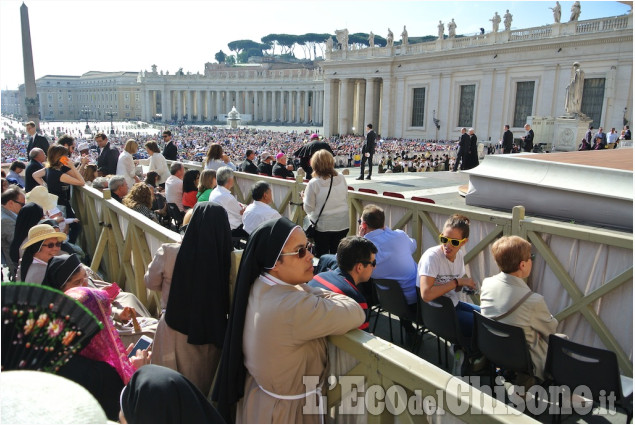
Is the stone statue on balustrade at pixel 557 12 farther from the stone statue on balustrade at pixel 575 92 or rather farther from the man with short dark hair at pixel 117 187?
the man with short dark hair at pixel 117 187

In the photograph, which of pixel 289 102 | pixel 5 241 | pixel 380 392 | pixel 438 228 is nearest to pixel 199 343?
pixel 380 392

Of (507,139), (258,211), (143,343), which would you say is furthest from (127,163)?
(507,139)

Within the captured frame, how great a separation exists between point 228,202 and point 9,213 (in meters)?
2.57

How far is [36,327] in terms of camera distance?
1.71 meters

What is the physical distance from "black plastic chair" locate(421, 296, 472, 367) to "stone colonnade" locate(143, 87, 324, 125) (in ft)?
274

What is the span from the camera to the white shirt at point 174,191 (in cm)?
766

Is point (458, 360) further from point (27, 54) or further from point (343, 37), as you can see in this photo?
point (343, 37)

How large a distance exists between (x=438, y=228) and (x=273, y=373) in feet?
11.2

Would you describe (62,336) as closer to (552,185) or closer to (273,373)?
(273,373)

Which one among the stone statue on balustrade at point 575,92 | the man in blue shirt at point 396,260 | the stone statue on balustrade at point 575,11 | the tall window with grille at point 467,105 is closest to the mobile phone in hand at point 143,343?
the man in blue shirt at point 396,260

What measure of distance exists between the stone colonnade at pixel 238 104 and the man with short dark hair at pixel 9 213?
8164cm

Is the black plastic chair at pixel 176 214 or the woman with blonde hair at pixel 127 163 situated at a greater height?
the woman with blonde hair at pixel 127 163

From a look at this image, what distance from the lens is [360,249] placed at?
312cm

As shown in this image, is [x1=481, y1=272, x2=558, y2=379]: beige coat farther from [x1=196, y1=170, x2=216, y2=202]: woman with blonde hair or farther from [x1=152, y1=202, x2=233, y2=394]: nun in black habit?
[x1=196, y1=170, x2=216, y2=202]: woman with blonde hair
